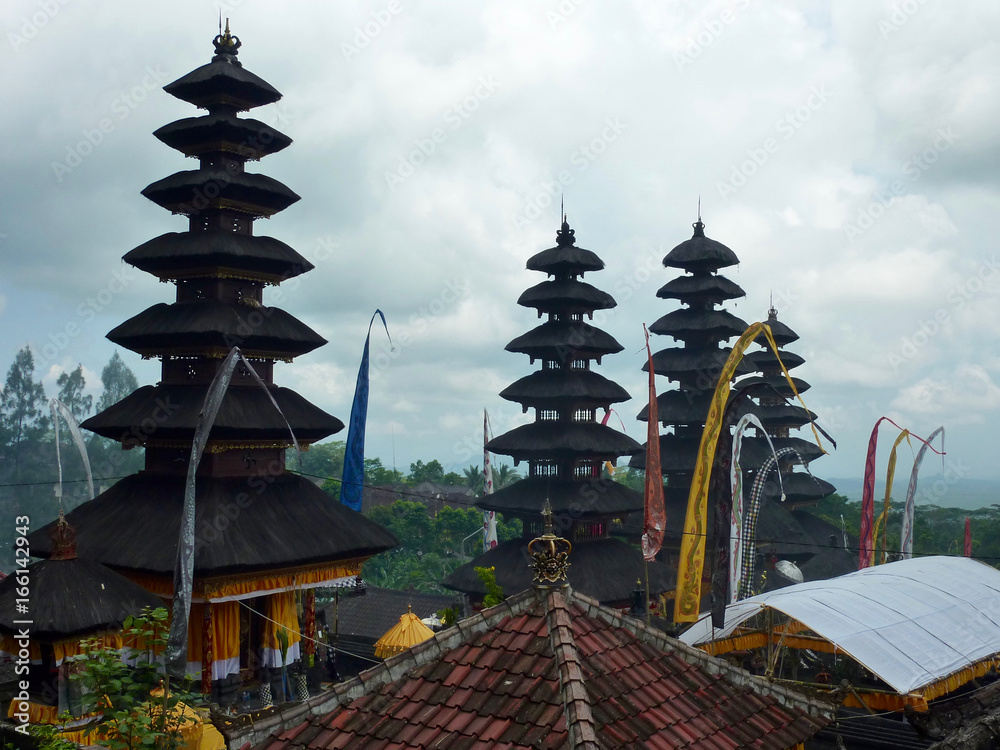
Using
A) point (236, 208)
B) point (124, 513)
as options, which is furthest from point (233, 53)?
point (124, 513)

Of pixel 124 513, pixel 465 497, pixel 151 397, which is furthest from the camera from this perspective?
pixel 465 497

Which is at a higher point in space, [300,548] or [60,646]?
[300,548]

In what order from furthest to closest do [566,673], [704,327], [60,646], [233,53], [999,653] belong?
1. [704,327]
2. [233,53]
3. [999,653]
4. [60,646]
5. [566,673]

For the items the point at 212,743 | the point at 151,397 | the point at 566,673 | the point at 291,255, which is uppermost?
the point at 291,255

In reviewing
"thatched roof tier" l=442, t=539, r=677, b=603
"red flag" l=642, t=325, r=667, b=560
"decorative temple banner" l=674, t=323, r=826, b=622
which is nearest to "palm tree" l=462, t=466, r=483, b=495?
"thatched roof tier" l=442, t=539, r=677, b=603

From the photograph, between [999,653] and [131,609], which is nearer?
[131,609]

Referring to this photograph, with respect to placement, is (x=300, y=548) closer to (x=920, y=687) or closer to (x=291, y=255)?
(x=291, y=255)

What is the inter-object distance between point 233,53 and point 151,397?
899 cm

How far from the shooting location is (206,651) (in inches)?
726

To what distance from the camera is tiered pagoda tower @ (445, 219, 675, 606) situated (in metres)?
28.3

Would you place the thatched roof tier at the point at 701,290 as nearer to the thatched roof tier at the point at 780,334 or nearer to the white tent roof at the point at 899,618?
the thatched roof tier at the point at 780,334

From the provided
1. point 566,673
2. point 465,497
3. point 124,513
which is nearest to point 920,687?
point 566,673

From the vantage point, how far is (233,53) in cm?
2327

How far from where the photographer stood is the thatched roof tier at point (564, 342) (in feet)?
100
